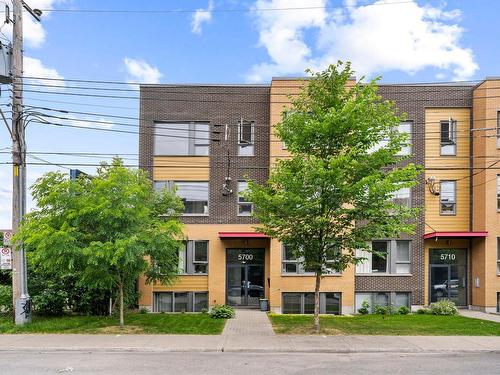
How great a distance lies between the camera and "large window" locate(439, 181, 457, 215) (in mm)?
22281

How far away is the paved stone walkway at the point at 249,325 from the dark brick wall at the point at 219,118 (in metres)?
4.64

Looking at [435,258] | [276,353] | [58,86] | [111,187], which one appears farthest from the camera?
[435,258]

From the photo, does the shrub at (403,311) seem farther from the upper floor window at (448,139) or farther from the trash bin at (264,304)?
the upper floor window at (448,139)

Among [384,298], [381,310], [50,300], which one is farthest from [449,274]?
[50,300]

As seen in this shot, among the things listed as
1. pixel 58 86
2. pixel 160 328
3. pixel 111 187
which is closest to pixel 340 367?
pixel 160 328

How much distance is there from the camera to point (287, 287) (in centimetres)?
2103

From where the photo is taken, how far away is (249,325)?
1614cm

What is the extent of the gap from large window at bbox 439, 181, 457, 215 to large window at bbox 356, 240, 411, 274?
7.90ft

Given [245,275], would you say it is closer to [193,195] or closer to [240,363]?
[193,195]

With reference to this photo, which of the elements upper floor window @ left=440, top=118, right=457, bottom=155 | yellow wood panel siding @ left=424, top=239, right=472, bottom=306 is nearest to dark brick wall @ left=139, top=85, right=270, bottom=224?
upper floor window @ left=440, top=118, right=457, bottom=155

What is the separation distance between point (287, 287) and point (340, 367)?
10.9 meters

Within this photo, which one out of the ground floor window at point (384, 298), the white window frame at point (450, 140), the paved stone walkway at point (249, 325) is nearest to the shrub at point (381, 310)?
the ground floor window at point (384, 298)

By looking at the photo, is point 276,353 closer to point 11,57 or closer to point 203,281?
point 203,281

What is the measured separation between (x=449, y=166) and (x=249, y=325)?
12643 millimetres
